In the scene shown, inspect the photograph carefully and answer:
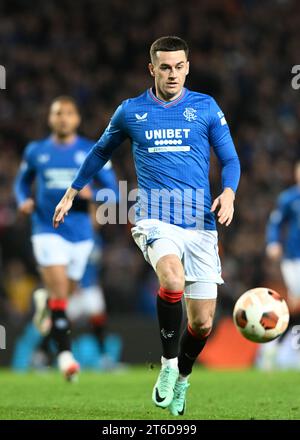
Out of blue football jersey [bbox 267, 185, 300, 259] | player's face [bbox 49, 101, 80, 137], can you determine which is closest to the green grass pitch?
blue football jersey [bbox 267, 185, 300, 259]

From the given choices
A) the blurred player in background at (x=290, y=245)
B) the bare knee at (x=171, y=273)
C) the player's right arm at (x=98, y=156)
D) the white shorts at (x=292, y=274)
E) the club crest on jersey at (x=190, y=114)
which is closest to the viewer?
the bare knee at (x=171, y=273)

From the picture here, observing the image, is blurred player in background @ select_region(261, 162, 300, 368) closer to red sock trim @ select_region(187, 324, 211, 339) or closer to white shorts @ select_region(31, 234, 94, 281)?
white shorts @ select_region(31, 234, 94, 281)

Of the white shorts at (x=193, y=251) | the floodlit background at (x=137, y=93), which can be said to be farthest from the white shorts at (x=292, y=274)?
the white shorts at (x=193, y=251)

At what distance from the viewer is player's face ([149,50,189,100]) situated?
6.32 metres

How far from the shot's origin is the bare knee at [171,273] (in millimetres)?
5953

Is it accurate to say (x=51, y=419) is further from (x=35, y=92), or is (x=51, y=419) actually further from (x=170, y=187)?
(x=35, y=92)

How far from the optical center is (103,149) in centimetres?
666

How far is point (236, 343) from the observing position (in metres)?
13.6

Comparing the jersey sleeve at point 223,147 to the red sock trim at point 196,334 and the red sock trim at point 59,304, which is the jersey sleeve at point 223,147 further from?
the red sock trim at point 59,304

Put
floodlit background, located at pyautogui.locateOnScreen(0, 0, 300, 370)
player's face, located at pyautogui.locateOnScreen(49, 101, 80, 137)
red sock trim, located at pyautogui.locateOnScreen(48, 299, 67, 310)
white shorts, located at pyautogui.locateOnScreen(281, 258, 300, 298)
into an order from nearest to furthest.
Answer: red sock trim, located at pyautogui.locateOnScreen(48, 299, 67, 310)
player's face, located at pyautogui.locateOnScreen(49, 101, 80, 137)
white shorts, located at pyautogui.locateOnScreen(281, 258, 300, 298)
floodlit background, located at pyautogui.locateOnScreen(0, 0, 300, 370)

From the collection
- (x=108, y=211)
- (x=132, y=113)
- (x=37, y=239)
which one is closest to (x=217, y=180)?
(x=108, y=211)

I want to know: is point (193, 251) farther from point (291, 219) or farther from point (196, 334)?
point (291, 219)

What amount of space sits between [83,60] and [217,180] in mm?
3777

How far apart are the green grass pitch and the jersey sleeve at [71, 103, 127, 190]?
1.51 metres
